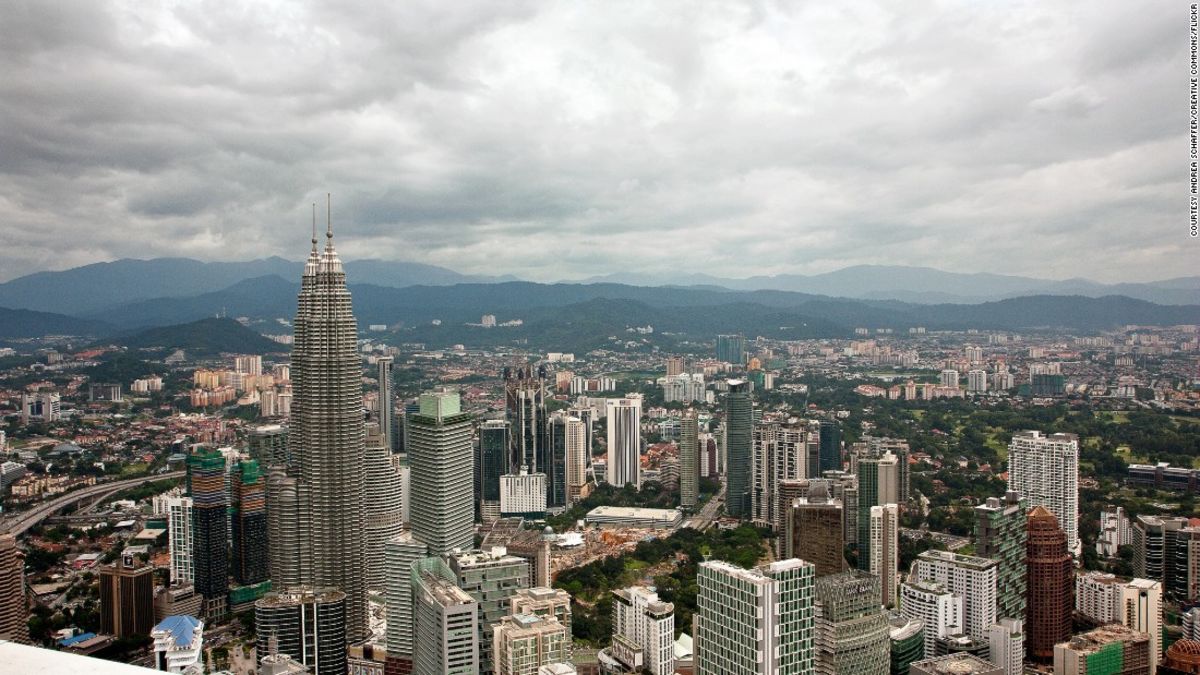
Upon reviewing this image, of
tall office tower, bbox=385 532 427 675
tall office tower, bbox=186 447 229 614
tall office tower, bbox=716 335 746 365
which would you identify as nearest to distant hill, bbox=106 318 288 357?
tall office tower, bbox=716 335 746 365

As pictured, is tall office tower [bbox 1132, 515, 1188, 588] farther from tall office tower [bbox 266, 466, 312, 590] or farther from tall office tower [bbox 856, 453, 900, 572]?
tall office tower [bbox 266, 466, 312, 590]

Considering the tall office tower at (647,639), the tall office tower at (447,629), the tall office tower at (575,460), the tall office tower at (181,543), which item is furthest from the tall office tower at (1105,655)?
the tall office tower at (575,460)

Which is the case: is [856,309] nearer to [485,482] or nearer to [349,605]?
[485,482]

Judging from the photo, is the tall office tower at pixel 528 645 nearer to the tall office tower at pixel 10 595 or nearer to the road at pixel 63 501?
the tall office tower at pixel 10 595

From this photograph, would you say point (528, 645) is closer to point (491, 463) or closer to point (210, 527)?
point (210, 527)

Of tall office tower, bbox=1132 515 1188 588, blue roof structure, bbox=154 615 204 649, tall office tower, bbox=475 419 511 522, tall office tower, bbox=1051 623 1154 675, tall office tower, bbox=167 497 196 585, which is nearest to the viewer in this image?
blue roof structure, bbox=154 615 204 649
